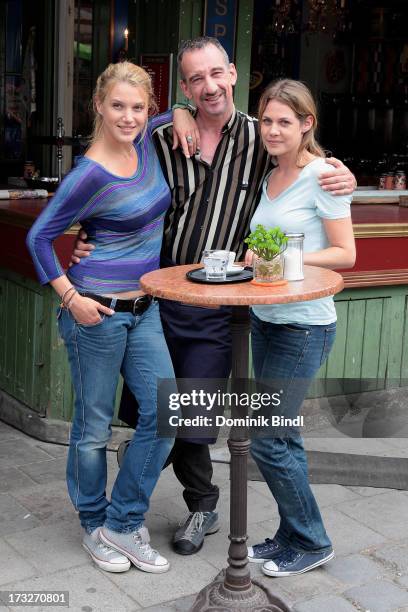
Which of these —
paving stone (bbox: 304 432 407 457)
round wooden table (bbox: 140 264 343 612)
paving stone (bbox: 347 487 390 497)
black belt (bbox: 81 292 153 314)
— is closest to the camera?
round wooden table (bbox: 140 264 343 612)

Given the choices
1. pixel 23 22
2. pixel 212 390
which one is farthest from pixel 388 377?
pixel 23 22

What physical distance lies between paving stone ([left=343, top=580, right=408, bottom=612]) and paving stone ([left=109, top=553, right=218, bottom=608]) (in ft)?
1.79

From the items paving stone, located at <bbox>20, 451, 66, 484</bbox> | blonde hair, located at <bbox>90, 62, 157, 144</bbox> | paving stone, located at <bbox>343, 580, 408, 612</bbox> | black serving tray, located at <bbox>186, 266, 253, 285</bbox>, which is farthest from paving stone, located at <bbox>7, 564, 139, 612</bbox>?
blonde hair, located at <bbox>90, 62, 157, 144</bbox>

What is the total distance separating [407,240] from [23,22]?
172 inches

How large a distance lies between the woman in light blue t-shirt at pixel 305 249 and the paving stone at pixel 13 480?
146 centimetres

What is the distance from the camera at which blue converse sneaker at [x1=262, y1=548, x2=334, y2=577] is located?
12.0ft

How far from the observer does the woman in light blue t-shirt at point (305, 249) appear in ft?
11.0

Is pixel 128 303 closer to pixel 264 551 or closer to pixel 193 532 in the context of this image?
pixel 193 532

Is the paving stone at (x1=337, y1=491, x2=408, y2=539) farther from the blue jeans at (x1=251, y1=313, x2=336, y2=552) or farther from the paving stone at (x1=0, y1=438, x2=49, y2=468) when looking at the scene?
the paving stone at (x1=0, y1=438, x2=49, y2=468)

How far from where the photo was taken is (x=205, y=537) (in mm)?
3988

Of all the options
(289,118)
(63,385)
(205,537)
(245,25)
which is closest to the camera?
(289,118)

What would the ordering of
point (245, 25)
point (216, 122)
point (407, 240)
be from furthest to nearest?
point (245, 25) → point (407, 240) → point (216, 122)

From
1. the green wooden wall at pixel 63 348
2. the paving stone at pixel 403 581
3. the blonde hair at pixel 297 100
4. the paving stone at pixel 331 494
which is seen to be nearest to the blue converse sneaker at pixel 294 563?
the paving stone at pixel 403 581

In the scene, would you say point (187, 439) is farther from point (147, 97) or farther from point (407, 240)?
point (407, 240)
